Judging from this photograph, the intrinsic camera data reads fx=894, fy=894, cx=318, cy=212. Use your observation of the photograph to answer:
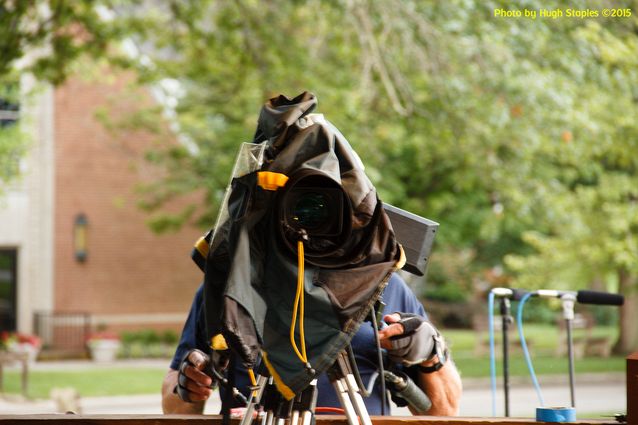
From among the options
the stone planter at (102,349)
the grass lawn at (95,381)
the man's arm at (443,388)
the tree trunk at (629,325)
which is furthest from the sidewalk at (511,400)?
the man's arm at (443,388)

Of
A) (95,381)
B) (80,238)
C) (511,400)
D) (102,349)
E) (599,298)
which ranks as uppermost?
(80,238)

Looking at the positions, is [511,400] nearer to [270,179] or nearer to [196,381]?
[196,381]

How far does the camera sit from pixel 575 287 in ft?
55.4

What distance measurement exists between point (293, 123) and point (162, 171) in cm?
1833

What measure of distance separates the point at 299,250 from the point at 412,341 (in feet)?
1.74

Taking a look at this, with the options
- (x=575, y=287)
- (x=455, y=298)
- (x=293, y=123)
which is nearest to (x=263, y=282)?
(x=293, y=123)

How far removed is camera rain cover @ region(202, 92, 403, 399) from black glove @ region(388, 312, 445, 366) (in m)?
0.34

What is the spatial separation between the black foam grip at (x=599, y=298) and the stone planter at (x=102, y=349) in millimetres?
16695

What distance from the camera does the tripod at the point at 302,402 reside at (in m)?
2.03

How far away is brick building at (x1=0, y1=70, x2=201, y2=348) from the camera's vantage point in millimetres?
20594

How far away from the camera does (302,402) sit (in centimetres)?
205

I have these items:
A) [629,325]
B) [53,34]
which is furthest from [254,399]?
[629,325]

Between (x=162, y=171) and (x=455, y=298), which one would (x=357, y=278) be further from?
(x=455, y=298)

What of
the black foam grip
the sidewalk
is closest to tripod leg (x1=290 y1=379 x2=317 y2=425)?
the black foam grip
